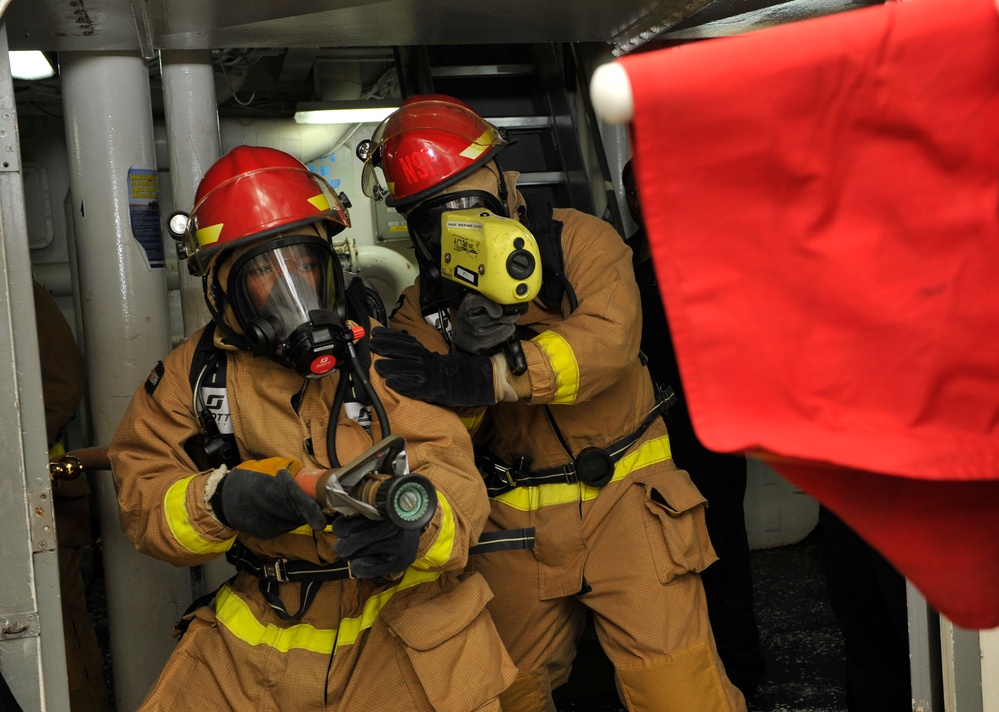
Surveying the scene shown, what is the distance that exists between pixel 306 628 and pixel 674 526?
1129 millimetres

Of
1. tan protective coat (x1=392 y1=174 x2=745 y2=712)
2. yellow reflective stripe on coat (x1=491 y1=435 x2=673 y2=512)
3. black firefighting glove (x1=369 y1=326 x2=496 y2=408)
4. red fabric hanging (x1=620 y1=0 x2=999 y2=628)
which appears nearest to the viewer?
red fabric hanging (x1=620 y1=0 x2=999 y2=628)

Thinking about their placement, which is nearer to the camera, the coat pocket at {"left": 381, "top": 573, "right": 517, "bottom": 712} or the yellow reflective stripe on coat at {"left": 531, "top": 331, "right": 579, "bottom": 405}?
the coat pocket at {"left": 381, "top": 573, "right": 517, "bottom": 712}

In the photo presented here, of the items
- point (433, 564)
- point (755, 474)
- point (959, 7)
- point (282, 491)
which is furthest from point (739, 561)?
point (959, 7)

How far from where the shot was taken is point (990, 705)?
2.04 meters

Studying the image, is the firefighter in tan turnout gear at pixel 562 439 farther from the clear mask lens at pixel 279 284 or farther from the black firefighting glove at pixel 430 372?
the clear mask lens at pixel 279 284

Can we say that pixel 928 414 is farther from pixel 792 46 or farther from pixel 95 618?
pixel 95 618

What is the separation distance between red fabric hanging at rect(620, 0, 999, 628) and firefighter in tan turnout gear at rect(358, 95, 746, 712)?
1531 mm

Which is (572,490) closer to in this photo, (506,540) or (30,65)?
(506,540)

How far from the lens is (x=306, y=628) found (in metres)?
2.25

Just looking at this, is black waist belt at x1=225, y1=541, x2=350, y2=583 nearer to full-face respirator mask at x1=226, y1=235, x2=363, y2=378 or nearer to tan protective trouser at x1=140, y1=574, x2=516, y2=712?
tan protective trouser at x1=140, y1=574, x2=516, y2=712

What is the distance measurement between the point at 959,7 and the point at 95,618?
5220 millimetres

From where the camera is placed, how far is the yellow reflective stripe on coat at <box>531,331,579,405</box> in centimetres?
259

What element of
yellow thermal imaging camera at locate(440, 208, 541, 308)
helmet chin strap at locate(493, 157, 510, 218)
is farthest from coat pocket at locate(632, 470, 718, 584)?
helmet chin strap at locate(493, 157, 510, 218)

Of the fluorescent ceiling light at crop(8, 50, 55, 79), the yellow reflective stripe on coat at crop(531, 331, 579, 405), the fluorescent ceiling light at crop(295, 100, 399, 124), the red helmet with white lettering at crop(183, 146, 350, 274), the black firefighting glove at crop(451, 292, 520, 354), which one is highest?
the fluorescent ceiling light at crop(8, 50, 55, 79)
